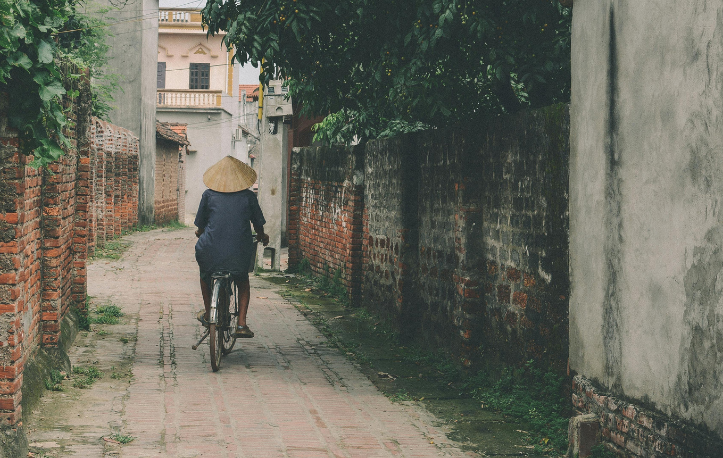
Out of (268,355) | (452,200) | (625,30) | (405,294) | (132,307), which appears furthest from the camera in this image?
(132,307)

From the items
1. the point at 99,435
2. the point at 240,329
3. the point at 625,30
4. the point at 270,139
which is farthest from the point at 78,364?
the point at 270,139

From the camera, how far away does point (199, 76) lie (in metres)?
48.4

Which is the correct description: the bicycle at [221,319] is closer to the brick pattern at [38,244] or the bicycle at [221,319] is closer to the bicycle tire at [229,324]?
the bicycle tire at [229,324]

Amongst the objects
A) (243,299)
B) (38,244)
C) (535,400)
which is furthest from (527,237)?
(38,244)

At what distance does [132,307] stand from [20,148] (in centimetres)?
672

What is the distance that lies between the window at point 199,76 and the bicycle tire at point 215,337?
41.9 m

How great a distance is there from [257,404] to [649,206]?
142 inches

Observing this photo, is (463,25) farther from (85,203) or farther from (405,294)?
(85,203)

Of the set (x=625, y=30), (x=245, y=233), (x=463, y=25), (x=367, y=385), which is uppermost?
(x=463, y=25)

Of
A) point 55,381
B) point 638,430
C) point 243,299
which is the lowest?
point 55,381

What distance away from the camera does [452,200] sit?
8.31 meters

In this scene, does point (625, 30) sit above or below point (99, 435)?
above

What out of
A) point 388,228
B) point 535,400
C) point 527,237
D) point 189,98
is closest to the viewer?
point 535,400

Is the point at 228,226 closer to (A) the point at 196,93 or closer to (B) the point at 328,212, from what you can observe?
(B) the point at 328,212
